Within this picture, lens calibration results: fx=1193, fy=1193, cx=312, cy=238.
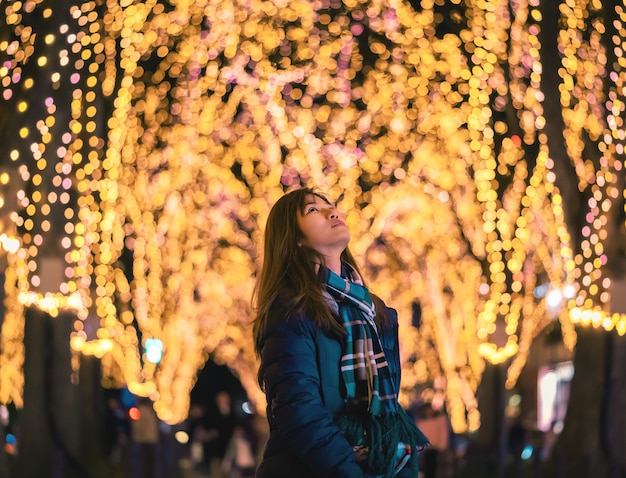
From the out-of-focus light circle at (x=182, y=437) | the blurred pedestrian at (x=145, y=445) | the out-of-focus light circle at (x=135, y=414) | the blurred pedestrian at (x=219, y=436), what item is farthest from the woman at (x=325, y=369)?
the out-of-focus light circle at (x=182, y=437)

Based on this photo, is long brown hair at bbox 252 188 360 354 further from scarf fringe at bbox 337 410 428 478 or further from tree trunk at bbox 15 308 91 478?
tree trunk at bbox 15 308 91 478

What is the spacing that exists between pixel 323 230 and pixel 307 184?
52.7ft

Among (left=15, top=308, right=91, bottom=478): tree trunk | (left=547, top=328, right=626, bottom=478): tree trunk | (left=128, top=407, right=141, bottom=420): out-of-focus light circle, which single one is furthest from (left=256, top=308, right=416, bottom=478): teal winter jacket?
(left=128, top=407, right=141, bottom=420): out-of-focus light circle

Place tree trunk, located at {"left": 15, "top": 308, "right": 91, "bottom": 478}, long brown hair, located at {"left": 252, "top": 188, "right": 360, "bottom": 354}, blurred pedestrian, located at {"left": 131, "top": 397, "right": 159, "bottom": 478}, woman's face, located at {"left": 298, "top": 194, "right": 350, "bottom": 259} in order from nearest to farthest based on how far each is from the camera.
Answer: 1. long brown hair, located at {"left": 252, "top": 188, "right": 360, "bottom": 354}
2. woman's face, located at {"left": 298, "top": 194, "right": 350, "bottom": 259}
3. tree trunk, located at {"left": 15, "top": 308, "right": 91, "bottom": 478}
4. blurred pedestrian, located at {"left": 131, "top": 397, "right": 159, "bottom": 478}

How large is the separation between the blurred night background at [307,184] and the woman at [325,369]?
604 cm

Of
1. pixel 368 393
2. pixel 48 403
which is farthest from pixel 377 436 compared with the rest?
pixel 48 403

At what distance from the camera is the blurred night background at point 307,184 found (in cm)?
1245

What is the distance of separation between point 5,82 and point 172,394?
17.7 metres

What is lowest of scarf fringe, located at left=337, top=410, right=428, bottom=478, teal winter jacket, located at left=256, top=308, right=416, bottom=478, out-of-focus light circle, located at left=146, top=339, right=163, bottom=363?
out-of-focus light circle, located at left=146, top=339, right=163, bottom=363

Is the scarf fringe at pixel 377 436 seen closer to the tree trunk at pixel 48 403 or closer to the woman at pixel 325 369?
the woman at pixel 325 369

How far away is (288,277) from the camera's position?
167 inches

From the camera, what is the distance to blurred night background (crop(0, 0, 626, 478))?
12.5m

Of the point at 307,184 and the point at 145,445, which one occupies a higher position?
the point at 145,445

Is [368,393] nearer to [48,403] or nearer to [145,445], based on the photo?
[48,403]
